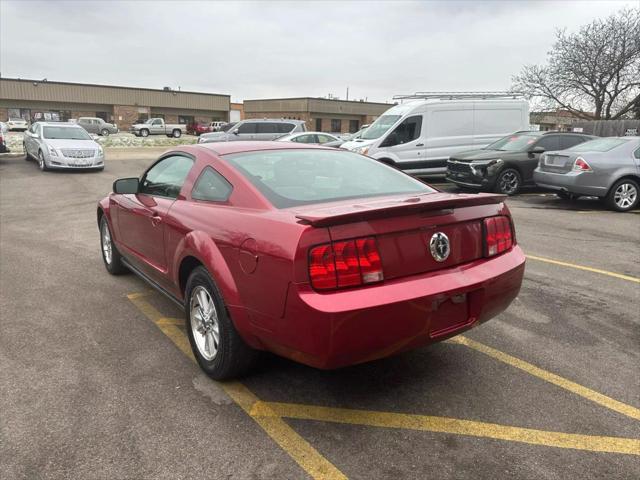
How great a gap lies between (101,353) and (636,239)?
24.1ft

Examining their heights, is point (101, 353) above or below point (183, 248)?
below

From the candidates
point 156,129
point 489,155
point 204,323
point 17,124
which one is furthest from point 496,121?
point 17,124

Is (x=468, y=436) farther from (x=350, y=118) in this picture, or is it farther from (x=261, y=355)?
(x=350, y=118)

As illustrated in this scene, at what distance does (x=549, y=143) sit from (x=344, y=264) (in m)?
11.1

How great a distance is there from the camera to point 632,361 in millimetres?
3422

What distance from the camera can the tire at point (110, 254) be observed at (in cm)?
517

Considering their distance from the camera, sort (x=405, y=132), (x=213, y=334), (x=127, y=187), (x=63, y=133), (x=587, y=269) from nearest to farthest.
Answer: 1. (x=213, y=334)
2. (x=127, y=187)
3. (x=587, y=269)
4. (x=405, y=132)
5. (x=63, y=133)

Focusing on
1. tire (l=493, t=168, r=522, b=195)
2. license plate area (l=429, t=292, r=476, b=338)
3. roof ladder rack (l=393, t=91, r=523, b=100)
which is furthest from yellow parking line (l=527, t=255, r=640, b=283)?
roof ladder rack (l=393, t=91, r=523, b=100)

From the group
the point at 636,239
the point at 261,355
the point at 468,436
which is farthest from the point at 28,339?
the point at 636,239

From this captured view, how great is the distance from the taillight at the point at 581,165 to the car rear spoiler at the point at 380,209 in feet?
25.9

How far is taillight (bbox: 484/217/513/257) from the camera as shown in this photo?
2.91 metres

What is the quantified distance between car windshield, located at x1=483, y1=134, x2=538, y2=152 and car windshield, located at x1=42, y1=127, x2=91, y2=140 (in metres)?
13.3

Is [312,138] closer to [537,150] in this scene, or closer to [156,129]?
[537,150]

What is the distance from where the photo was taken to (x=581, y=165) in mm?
9602
